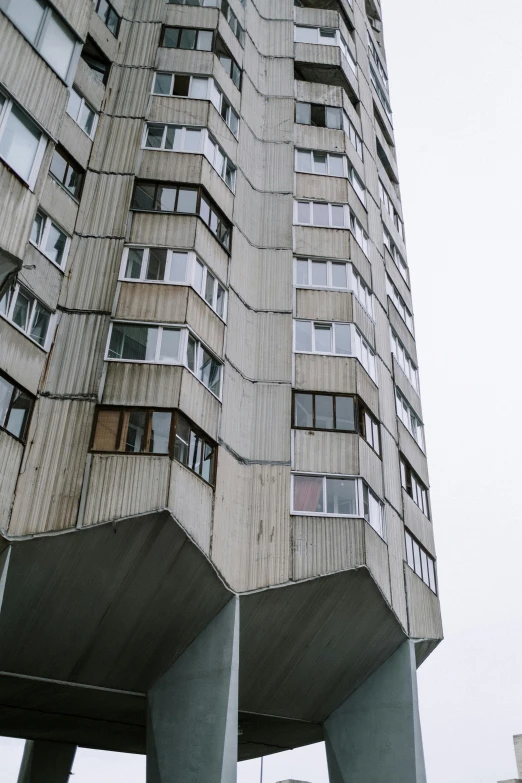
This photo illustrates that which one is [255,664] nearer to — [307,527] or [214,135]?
[307,527]

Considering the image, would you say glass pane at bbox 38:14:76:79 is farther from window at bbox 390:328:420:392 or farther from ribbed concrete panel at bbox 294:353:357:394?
window at bbox 390:328:420:392

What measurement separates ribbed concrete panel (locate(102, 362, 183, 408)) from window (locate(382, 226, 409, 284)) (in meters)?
15.6

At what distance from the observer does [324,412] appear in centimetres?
2342

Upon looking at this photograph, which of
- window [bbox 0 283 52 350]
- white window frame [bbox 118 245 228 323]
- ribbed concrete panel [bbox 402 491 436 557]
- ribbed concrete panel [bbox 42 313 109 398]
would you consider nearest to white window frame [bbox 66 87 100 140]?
white window frame [bbox 118 245 228 323]

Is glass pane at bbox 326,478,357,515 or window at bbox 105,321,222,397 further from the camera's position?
glass pane at bbox 326,478,357,515

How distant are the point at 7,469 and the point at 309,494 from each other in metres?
8.34

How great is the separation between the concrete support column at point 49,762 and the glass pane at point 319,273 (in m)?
20.0

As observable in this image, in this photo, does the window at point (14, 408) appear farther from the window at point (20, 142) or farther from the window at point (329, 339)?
the window at point (329, 339)

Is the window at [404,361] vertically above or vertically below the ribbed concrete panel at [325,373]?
above

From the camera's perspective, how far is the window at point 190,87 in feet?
89.1

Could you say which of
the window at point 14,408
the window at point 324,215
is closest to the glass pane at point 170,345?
the window at point 14,408

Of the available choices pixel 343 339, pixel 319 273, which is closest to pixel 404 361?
pixel 319 273

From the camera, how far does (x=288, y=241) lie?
27.0 metres

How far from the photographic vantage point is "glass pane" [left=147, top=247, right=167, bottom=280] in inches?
883
